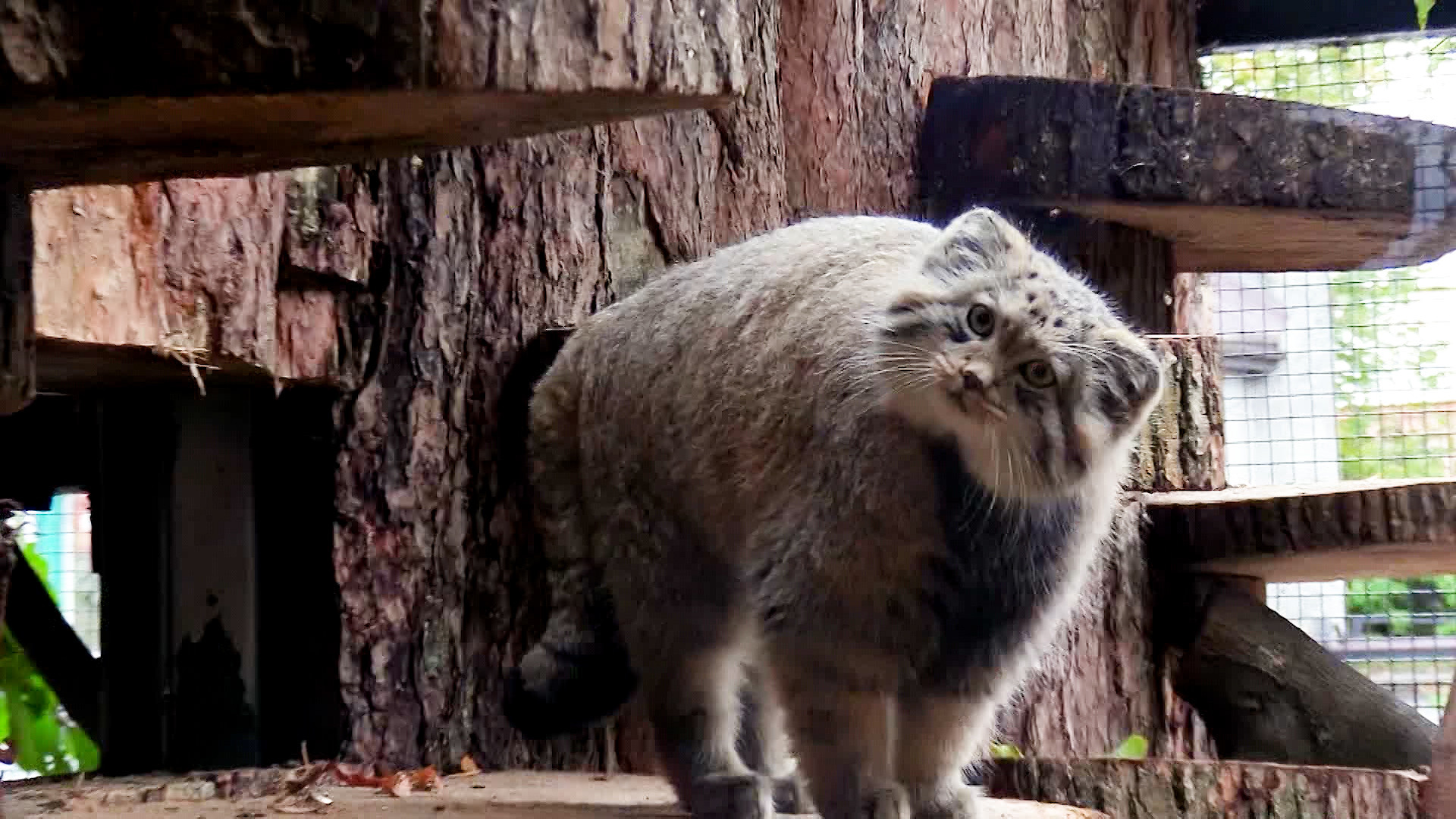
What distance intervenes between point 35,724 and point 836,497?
2.34 meters

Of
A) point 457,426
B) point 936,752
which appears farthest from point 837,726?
point 457,426

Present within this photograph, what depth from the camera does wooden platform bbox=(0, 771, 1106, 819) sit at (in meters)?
2.66

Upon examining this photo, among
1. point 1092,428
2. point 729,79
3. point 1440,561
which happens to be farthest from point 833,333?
point 1440,561

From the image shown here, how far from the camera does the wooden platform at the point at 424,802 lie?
105 inches

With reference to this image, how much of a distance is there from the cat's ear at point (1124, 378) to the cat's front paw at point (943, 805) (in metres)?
0.72

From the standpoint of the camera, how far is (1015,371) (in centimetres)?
243

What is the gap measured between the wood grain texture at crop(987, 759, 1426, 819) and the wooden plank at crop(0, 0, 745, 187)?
2.31 m

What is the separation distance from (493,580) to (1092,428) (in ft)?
4.71

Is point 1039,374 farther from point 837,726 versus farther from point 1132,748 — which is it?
point 1132,748

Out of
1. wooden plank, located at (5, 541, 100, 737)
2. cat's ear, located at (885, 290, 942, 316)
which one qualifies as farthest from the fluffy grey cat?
wooden plank, located at (5, 541, 100, 737)

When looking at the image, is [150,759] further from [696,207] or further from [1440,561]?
[1440,561]

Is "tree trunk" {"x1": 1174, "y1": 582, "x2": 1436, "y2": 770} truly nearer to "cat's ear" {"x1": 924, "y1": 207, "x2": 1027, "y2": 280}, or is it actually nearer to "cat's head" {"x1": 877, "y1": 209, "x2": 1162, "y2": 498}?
"cat's head" {"x1": 877, "y1": 209, "x2": 1162, "y2": 498}

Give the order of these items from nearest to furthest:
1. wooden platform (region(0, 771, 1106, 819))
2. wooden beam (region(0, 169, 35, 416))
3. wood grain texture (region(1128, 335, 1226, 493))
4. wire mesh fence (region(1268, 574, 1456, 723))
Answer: wooden beam (region(0, 169, 35, 416)) → wooden platform (region(0, 771, 1106, 819)) → wood grain texture (region(1128, 335, 1226, 493)) → wire mesh fence (region(1268, 574, 1456, 723))

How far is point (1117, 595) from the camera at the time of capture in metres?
4.07
